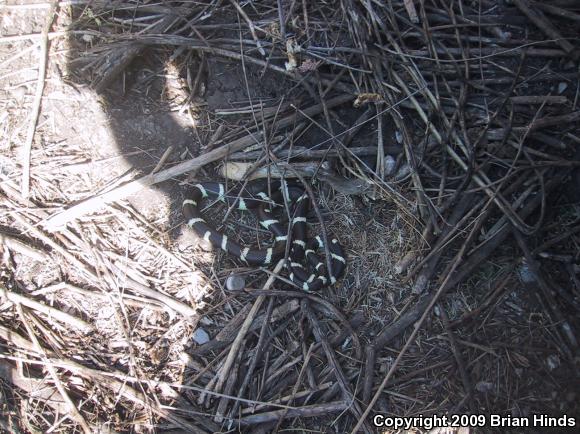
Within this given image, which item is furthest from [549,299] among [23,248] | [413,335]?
[23,248]

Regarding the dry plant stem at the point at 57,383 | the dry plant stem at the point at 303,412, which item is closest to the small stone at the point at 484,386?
the dry plant stem at the point at 303,412

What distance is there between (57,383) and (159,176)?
1523mm

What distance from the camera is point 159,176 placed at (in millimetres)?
3402

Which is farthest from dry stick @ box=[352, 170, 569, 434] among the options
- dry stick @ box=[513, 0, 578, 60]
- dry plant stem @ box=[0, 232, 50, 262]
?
dry plant stem @ box=[0, 232, 50, 262]

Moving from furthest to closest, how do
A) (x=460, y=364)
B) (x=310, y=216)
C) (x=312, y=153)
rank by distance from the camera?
1. (x=310, y=216)
2. (x=312, y=153)
3. (x=460, y=364)

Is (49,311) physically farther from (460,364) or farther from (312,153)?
(460,364)

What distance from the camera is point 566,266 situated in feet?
9.49

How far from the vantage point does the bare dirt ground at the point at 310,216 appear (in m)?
2.82

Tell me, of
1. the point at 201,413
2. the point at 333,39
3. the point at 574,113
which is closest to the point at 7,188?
the point at 201,413

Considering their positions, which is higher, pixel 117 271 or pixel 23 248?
pixel 23 248

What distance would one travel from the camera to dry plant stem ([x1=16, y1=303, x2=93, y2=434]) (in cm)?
276

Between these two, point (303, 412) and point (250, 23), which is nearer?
point (303, 412)

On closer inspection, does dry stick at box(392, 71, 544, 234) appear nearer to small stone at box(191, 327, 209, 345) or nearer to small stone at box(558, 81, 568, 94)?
small stone at box(558, 81, 568, 94)

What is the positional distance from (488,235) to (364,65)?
146cm
